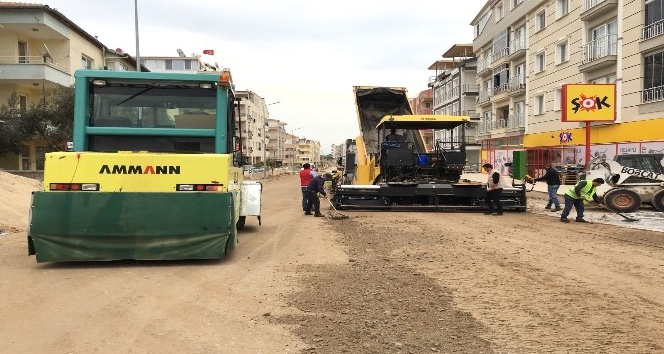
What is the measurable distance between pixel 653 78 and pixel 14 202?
80.9 ft

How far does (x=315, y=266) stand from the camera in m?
7.30

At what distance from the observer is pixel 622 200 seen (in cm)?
1498

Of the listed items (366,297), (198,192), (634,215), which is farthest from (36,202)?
(634,215)

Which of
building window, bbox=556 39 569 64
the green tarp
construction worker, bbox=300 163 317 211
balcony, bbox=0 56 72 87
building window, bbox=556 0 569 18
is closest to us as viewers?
the green tarp

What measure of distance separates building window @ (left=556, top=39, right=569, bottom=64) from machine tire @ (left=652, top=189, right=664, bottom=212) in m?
17.3

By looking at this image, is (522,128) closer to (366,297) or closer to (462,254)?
(462,254)

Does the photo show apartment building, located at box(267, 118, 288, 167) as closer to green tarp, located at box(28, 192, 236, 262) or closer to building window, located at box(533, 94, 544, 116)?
building window, located at box(533, 94, 544, 116)

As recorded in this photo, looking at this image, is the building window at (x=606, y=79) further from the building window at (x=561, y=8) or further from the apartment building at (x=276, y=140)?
the apartment building at (x=276, y=140)

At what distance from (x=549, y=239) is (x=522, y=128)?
1147 inches

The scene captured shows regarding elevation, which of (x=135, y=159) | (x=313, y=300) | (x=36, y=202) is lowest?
(x=313, y=300)

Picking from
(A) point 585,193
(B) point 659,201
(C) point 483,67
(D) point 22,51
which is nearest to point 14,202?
(A) point 585,193

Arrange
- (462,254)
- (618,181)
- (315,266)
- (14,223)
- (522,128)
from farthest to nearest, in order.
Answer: (522,128), (618,181), (14,223), (462,254), (315,266)

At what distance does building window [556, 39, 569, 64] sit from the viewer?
30.3 m

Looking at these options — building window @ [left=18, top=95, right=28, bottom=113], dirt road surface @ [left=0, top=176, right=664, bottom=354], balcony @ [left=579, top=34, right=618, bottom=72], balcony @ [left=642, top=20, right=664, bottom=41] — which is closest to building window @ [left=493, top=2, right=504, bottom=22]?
balcony @ [left=579, top=34, right=618, bottom=72]
